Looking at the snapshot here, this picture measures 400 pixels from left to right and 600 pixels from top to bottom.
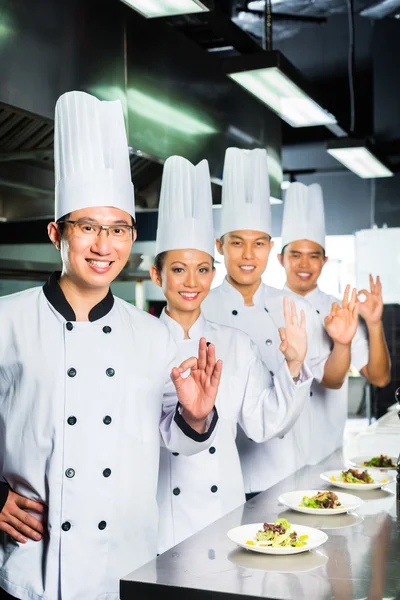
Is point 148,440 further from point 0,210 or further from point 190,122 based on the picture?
point 190,122

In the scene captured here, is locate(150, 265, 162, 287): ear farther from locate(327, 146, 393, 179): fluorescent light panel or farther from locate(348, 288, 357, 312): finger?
locate(327, 146, 393, 179): fluorescent light panel

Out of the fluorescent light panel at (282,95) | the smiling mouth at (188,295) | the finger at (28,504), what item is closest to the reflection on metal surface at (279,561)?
the finger at (28,504)

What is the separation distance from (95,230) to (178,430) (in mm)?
624

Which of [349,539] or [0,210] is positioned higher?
[0,210]

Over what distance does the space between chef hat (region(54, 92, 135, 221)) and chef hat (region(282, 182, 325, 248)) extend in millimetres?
2002

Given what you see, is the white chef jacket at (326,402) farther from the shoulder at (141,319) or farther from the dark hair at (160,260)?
the shoulder at (141,319)

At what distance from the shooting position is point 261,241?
340 centimetres

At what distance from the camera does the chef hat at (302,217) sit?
4.22 meters

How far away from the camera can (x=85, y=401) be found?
2160mm

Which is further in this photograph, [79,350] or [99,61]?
[99,61]

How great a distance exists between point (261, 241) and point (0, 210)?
1300 mm

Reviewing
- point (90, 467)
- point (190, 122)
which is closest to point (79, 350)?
point (90, 467)

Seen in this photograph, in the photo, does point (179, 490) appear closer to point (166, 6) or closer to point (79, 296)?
point (79, 296)

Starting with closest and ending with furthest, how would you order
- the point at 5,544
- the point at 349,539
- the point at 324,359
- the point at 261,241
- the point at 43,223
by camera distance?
the point at 349,539 → the point at 5,544 → the point at 261,241 → the point at 324,359 → the point at 43,223
